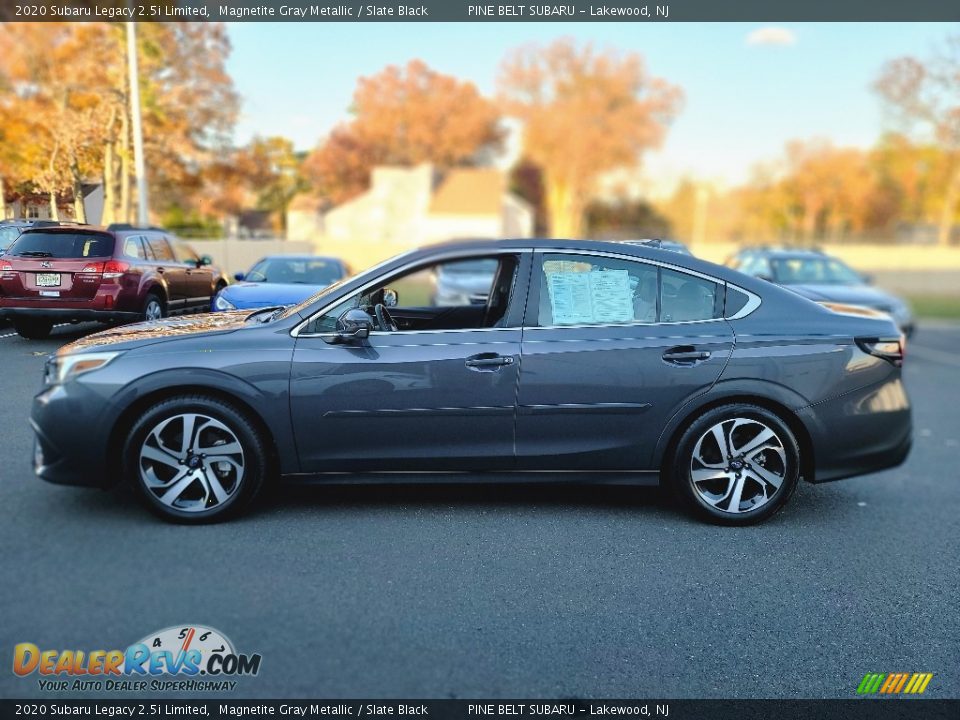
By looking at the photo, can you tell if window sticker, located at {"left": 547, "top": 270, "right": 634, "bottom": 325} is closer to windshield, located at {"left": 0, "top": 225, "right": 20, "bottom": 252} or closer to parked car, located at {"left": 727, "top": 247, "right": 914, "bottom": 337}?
windshield, located at {"left": 0, "top": 225, "right": 20, "bottom": 252}

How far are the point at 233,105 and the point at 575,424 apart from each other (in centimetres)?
222

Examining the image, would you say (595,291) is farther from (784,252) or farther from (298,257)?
(784,252)

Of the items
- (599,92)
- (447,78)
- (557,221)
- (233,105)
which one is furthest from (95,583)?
(557,221)

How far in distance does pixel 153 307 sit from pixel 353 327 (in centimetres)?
95

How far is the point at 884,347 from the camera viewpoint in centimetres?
414

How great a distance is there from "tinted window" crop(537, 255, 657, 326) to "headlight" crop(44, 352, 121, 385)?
6.71 ft

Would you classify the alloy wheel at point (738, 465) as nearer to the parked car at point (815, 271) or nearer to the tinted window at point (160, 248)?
the tinted window at point (160, 248)

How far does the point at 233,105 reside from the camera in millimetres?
3322

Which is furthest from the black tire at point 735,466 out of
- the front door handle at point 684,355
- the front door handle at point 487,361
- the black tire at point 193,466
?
the black tire at point 193,466

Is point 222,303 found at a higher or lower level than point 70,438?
higher

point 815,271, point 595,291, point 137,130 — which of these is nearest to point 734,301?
point 595,291

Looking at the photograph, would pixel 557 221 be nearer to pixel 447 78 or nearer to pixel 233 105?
pixel 447 78

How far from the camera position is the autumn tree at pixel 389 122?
3828 millimetres

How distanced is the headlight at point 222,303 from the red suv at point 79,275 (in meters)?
0.39
